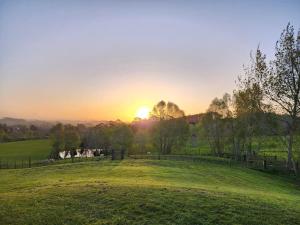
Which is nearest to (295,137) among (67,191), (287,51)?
(287,51)

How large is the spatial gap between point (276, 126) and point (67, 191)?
106 ft

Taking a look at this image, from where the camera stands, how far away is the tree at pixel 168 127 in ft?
309

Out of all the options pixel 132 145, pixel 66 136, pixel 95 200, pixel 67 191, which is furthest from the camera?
pixel 66 136

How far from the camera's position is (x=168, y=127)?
308 ft

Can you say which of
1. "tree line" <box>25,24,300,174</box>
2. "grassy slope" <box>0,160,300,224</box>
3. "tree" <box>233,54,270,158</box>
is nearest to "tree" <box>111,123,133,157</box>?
"tree line" <box>25,24,300,174</box>

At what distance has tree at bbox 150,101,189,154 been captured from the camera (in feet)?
309

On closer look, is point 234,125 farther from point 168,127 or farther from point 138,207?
point 138,207

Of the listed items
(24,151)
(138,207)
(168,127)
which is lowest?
(24,151)

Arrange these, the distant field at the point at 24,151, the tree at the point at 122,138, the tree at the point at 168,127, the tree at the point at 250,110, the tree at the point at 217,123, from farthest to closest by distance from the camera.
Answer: the distant field at the point at 24,151 → the tree at the point at 122,138 → the tree at the point at 168,127 → the tree at the point at 217,123 → the tree at the point at 250,110

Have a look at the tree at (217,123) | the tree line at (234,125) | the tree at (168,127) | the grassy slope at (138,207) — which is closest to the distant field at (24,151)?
the tree line at (234,125)

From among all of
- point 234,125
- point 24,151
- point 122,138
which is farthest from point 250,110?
point 24,151

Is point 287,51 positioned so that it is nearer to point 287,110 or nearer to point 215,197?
point 287,110

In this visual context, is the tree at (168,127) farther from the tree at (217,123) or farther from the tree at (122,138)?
the tree at (122,138)

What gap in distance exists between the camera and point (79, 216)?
1741 cm
